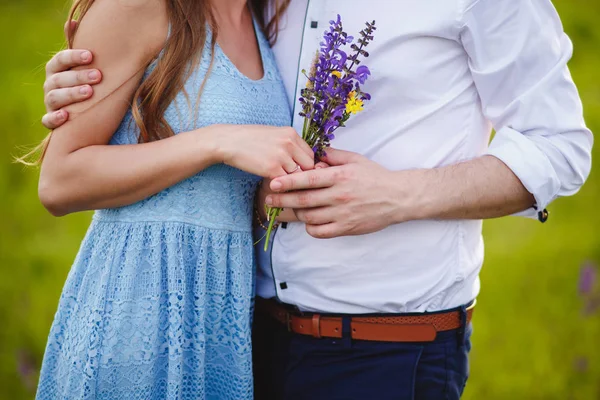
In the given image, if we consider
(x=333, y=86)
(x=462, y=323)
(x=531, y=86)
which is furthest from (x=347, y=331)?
(x=531, y=86)

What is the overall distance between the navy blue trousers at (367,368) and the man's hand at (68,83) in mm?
1043

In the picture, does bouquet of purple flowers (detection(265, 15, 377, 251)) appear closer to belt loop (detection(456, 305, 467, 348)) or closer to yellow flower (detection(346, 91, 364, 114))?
yellow flower (detection(346, 91, 364, 114))

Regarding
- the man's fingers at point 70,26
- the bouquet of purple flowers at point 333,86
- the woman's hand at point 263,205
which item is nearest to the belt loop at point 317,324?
the woman's hand at point 263,205

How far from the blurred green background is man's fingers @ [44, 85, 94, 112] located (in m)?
2.02

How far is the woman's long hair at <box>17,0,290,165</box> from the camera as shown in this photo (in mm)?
1884

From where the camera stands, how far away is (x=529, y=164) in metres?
1.92

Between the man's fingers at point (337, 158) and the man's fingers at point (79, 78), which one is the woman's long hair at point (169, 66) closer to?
the man's fingers at point (79, 78)

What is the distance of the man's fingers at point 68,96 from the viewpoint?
1.83m

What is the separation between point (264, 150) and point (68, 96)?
60 cm

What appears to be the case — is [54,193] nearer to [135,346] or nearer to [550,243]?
[135,346]

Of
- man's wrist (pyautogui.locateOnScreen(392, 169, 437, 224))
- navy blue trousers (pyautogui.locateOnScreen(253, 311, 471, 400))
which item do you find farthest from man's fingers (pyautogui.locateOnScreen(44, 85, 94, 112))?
navy blue trousers (pyautogui.locateOnScreen(253, 311, 471, 400))

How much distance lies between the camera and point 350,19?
2.14 metres

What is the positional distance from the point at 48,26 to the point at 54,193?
5908mm

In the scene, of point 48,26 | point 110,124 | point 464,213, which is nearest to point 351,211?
point 464,213
